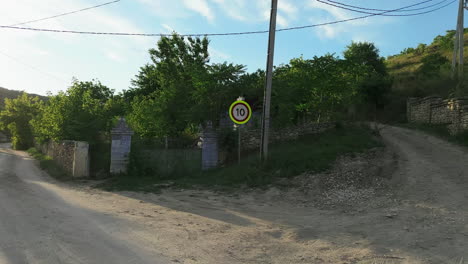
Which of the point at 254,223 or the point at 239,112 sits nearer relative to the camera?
the point at 254,223

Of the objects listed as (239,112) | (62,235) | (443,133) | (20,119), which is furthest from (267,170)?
(20,119)

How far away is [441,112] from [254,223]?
15702 millimetres

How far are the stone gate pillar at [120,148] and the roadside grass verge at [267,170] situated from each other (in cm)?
51

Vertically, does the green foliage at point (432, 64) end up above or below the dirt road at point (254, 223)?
above

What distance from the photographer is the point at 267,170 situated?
11656 millimetres

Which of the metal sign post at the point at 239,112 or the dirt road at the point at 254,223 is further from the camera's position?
the metal sign post at the point at 239,112

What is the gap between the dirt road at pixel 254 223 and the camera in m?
4.44

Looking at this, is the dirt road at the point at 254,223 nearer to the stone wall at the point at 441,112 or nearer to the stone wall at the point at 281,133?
the stone wall at the point at 441,112

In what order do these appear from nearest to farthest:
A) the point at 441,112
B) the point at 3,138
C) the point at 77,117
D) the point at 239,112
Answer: the point at 239,112
the point at 77,117
the point at 441,112
the point at 3,138

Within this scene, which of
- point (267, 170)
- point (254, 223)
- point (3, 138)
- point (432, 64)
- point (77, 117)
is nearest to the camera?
point (254, 223)

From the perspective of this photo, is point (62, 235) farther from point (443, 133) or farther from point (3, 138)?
point (3, 138)

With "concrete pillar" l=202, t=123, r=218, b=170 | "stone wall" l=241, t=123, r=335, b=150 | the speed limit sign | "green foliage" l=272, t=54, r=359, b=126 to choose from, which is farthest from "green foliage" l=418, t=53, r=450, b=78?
the speed limit sign

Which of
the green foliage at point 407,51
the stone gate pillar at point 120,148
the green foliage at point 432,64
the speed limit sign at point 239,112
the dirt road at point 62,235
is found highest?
the green foliage at point 407,51

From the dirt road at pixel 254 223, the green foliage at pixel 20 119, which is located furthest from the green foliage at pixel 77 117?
the green foliage at pixel 20 119
